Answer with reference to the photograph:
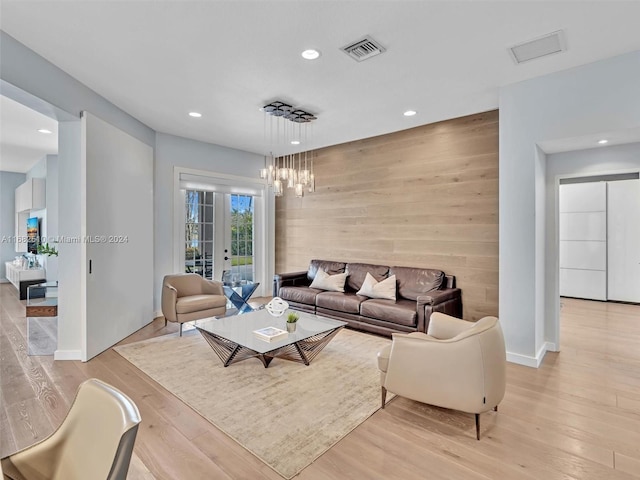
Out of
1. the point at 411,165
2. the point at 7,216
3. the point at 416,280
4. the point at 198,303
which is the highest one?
the point at 411,165

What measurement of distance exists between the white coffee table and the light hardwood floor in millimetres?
662

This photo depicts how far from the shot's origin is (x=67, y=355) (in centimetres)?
366

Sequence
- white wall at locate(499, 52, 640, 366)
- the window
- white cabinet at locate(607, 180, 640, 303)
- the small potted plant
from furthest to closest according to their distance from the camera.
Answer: white cabinet at locate(607, 180, 640, 303) → the window → the small potted plant → white wall at locate(499, 52, 640, 366)

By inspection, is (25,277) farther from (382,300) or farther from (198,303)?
(382,300)

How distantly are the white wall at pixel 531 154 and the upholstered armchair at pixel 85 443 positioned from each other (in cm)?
363

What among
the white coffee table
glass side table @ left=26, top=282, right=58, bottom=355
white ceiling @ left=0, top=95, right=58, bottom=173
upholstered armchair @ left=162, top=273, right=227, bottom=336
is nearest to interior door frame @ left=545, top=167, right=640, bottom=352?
the white coffee table

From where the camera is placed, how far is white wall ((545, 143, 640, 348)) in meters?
3.76

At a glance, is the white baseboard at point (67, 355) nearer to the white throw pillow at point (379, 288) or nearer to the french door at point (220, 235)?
the french door at point (220, 235)

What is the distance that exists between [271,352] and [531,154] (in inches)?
129

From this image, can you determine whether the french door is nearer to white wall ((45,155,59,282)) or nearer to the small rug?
the small rug

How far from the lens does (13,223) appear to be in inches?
354

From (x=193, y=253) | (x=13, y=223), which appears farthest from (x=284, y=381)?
(x=13, y=223)

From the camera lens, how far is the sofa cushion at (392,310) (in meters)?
4.14

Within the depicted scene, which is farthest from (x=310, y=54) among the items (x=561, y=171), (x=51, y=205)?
(x=51, y=205)
